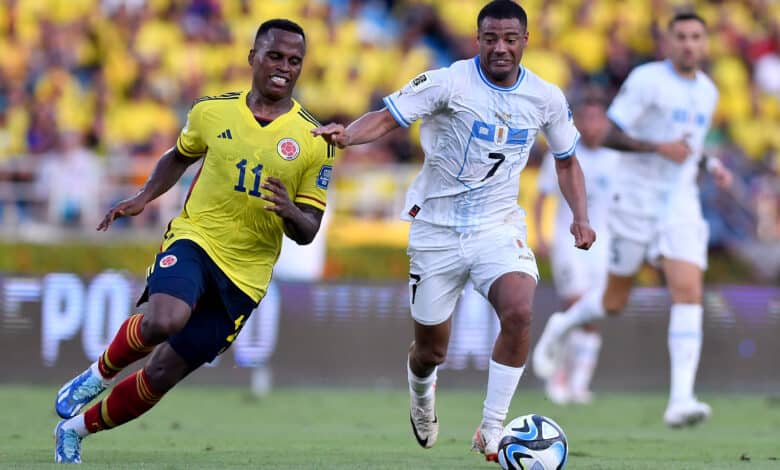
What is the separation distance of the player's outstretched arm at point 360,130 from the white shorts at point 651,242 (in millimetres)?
4125

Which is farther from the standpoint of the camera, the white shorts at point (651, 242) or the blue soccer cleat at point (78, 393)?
the white shorts at point (651, 242)

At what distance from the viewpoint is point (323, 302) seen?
597 inches

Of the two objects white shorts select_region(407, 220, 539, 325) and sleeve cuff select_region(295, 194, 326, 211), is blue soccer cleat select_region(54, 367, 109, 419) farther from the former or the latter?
white shorts select_region(407, 220, 539, 325)

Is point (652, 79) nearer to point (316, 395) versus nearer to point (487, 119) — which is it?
point (487, 119)

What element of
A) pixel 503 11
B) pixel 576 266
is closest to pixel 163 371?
pixel 503 11

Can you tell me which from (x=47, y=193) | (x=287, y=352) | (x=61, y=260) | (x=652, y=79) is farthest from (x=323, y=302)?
(x=652, y=79)

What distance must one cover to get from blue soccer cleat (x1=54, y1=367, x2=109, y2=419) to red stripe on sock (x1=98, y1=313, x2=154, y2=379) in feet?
0.24

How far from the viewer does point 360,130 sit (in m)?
7.52

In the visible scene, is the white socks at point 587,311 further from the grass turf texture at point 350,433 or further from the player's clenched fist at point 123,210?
the player's clenched fist at point 123,210

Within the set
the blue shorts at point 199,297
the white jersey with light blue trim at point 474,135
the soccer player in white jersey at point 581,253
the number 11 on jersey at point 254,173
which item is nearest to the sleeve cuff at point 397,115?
the white jersey with light blue trim at point 474,135

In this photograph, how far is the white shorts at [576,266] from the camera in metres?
14.5

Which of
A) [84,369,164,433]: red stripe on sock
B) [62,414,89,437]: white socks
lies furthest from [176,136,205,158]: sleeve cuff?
[62,414,89,437]: white socks

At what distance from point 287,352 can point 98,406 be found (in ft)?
24.1

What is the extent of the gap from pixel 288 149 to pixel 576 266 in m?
7.22
